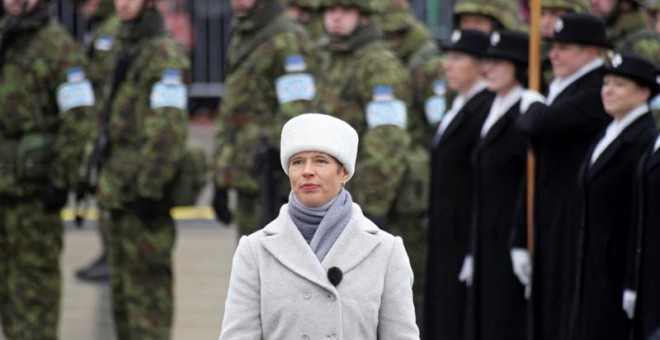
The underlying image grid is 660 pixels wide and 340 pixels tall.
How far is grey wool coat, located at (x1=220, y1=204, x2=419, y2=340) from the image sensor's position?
16.4 feet

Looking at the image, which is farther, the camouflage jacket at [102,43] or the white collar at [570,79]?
the camouflage jacket at [102,43]

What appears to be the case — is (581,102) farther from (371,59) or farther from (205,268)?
(205,268)

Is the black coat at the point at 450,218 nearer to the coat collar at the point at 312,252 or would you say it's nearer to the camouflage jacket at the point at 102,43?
the camouflage jacket at the point at 102,43

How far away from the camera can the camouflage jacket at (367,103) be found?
9.68 meters

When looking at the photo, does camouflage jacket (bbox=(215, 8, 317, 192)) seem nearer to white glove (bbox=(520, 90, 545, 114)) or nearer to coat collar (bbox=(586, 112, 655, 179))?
white glove (bbox=(520, 90, 545, 114))

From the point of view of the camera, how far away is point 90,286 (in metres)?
12.6

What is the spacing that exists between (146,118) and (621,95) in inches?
108

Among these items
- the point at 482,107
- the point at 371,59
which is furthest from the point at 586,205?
the point at 371,59

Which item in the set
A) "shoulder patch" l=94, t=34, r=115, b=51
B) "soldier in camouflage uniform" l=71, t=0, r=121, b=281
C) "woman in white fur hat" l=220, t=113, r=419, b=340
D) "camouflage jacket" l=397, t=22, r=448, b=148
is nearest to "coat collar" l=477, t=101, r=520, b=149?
"camouflage jacket" l=397, t=22, r=448, b=148

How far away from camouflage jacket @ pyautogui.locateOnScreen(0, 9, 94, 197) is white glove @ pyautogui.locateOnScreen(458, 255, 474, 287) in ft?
6.96

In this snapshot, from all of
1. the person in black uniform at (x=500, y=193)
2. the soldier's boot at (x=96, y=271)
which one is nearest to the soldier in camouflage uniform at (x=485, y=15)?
the person in black uniform at (x=500, y=193)

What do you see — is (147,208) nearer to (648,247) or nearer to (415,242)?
(415,242)

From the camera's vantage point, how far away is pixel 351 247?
5.05m

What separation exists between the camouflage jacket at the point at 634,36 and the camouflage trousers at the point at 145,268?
8.42ft
